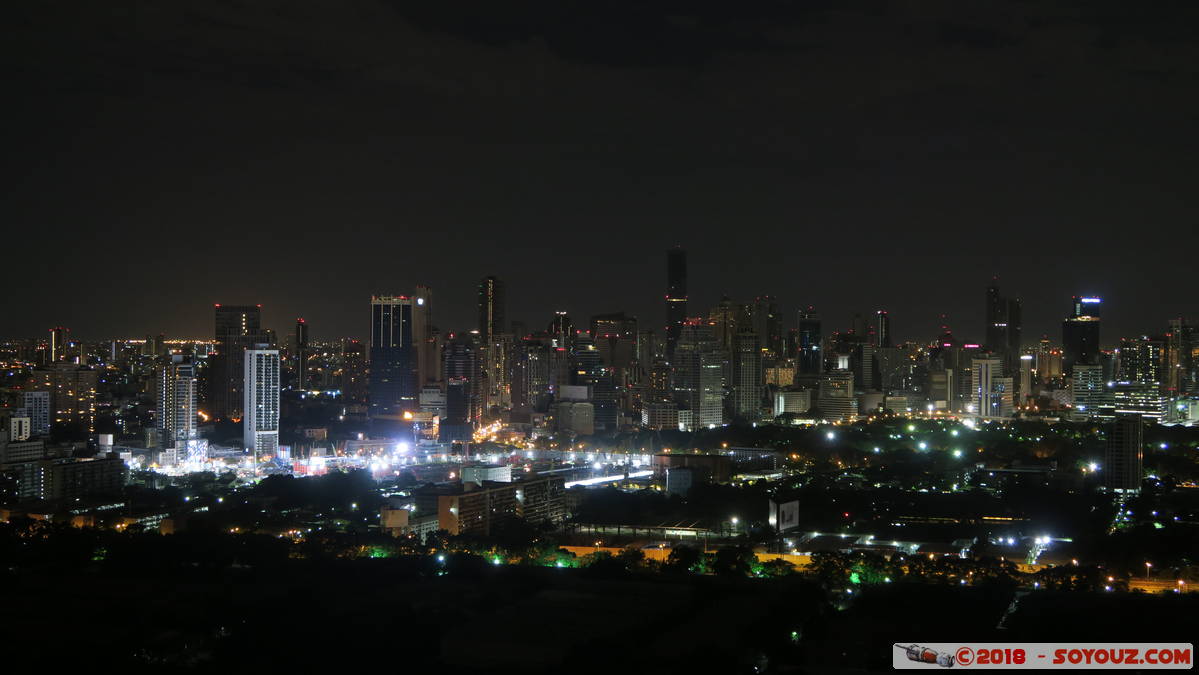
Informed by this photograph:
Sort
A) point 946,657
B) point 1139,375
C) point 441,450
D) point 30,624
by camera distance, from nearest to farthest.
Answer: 1. point 946,657
2. point 30,624
3. point 441,450
4. point 1139,375

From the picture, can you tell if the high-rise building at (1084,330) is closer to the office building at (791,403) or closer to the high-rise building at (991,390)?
the high-rise building at (991,390)

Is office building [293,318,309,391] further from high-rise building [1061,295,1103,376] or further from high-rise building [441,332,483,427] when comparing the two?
high-rise building [1061,295,1103,376]

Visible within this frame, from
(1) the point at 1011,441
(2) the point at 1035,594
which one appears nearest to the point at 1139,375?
(1) the point at 1011,441

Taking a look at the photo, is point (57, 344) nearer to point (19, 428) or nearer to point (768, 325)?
point (19, 428)

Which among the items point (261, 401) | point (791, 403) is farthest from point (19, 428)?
point (791, 403)

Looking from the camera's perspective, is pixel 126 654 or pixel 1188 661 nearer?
pixel 1188 661

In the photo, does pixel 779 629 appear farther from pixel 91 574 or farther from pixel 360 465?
pixel 360 465

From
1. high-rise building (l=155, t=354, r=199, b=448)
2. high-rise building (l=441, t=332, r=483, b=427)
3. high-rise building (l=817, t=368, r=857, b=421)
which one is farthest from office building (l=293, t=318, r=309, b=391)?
high-rise building (l=817, t=368, r=857, b=421)
